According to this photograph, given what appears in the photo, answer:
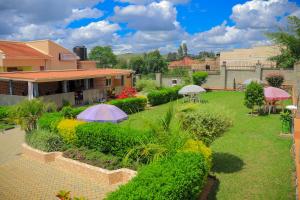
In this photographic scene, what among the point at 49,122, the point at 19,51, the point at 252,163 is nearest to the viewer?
the point at 252,163

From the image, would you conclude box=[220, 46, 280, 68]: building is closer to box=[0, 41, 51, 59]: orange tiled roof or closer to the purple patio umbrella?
box=[0, 41, 51, 59]: orange tiled roof

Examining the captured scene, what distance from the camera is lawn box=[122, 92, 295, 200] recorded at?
28.4ft

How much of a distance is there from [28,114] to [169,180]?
9894 mm

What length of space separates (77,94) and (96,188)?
17.1 meters

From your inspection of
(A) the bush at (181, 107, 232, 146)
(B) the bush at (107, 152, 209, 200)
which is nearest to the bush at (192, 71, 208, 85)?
(A) the bush at (181, 107, 232, 146)

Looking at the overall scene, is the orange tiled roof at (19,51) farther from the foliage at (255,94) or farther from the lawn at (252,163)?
the foliage at (255,94)

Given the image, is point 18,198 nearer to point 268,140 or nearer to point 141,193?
point 141,193

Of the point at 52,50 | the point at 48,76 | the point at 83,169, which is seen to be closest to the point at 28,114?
the point at 83,169

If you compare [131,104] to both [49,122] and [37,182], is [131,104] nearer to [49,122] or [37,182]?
[49,122]

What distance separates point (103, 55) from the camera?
103 metres

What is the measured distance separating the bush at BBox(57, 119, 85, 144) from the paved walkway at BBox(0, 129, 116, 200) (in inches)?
49.2

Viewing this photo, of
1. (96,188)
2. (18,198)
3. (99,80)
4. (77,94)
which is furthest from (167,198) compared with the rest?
(99,80)

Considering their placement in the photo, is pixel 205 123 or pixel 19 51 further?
pixel 19 51

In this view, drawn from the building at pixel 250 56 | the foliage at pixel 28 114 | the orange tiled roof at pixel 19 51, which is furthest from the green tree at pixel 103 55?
the foliage at pixel 28 114
